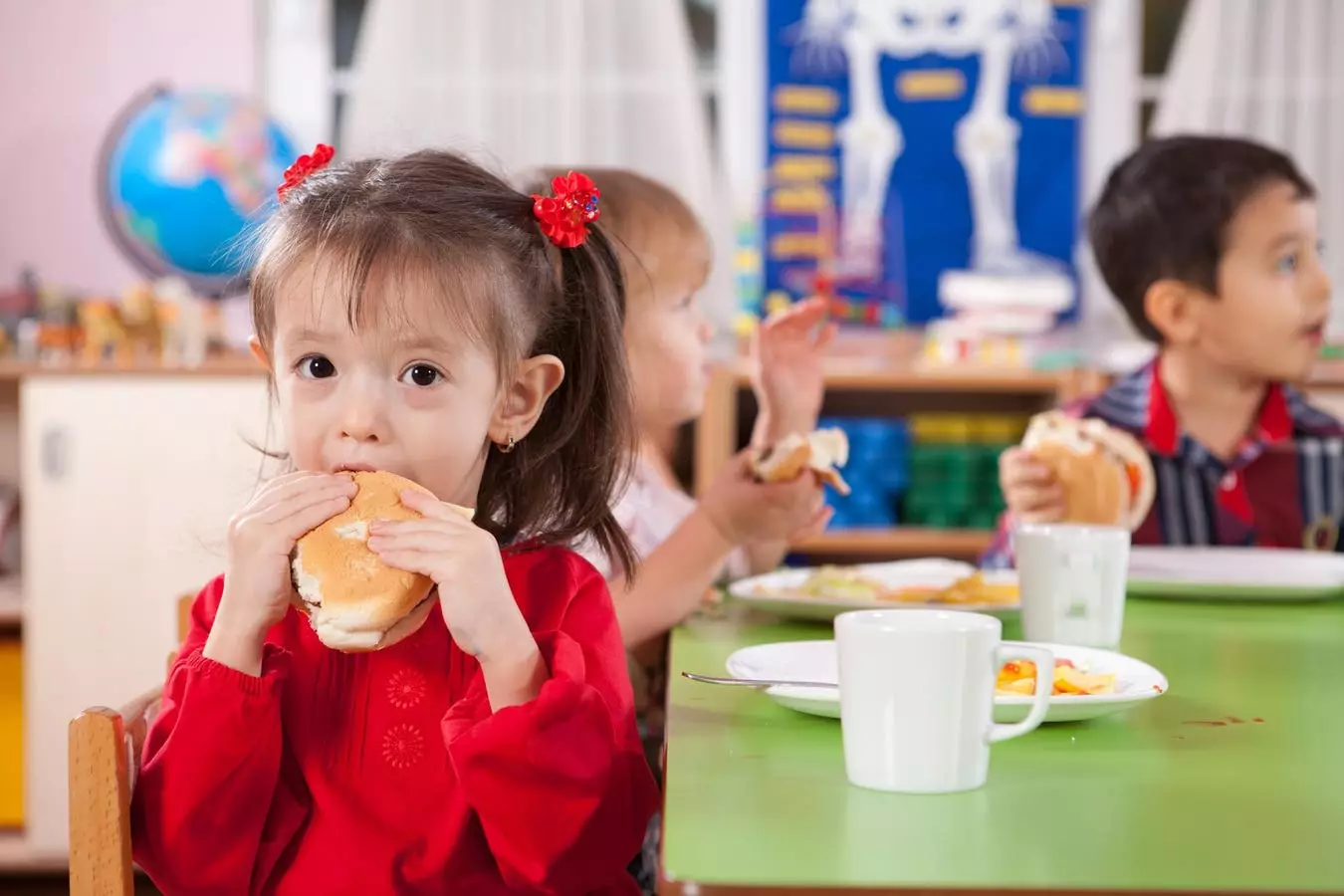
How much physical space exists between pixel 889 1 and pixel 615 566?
8.47ft

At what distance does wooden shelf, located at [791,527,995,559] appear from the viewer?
131 inches

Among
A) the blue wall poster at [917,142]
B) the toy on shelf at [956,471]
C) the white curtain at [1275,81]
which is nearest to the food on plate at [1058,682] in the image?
the toy on shelf at [956,471]

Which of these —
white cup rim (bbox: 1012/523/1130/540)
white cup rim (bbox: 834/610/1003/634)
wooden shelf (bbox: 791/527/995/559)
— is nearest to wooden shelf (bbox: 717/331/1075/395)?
wooden shelf (bbox: 791/527/995/559)

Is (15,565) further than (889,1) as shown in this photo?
No

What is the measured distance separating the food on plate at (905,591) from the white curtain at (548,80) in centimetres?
227

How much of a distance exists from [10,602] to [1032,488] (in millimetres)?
2229

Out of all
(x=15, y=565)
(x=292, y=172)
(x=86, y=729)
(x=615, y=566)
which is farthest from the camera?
(x=15, y=565)

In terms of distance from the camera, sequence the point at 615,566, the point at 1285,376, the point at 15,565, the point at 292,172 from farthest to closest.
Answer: the point at 15,565 < the point at 1285,376 < the point at 615,566 < the point at 292,172

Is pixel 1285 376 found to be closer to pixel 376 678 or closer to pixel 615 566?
pixel 615 566

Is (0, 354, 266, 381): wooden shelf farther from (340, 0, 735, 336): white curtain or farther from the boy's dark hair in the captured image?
the boy's dark hair

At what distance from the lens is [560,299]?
1.22 meters

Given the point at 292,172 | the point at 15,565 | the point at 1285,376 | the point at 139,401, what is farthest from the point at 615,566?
the point at 15,565

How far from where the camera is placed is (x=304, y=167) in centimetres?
123

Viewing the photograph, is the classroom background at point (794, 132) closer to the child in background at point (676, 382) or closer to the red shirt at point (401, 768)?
the child in background at point (676, 382)
